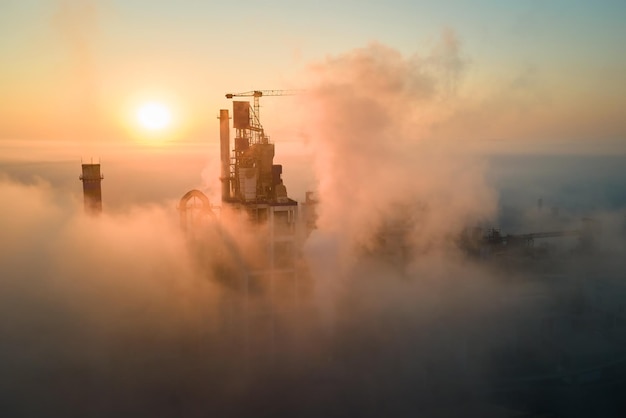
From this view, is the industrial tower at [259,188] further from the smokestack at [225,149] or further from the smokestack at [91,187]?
the smokestack at [91,187]

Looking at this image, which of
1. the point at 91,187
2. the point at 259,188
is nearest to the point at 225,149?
the point at 259,188

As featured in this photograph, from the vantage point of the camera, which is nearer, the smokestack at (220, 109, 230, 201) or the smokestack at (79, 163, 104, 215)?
the smokestack at (220, 109, 230, 201)

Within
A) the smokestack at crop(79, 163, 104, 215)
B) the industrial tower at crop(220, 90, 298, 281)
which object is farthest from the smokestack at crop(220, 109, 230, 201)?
the smokestack at crop(79, 163, 104, 215)

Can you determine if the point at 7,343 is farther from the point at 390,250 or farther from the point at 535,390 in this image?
the point at 535,390

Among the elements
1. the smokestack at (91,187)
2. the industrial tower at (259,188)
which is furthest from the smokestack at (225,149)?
the smokestack at (91,187)

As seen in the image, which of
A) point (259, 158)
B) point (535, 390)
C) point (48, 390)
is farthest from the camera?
point (259, 158)

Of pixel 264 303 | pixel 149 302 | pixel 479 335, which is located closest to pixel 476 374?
pixel 479 335

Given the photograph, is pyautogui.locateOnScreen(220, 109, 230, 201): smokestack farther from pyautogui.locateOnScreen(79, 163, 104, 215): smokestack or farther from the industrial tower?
pyautogui.locateOnScreen(79, 163, 104, 215): smokestack
